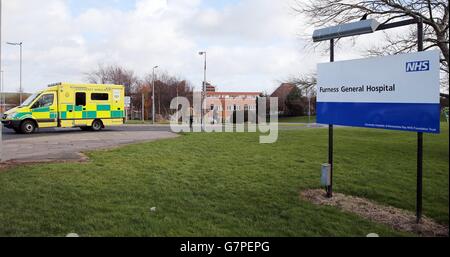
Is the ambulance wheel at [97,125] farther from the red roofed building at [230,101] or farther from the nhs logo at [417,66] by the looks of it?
the red roofed building at [230,101]

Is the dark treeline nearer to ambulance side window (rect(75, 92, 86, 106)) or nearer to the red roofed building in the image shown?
the red roofed building

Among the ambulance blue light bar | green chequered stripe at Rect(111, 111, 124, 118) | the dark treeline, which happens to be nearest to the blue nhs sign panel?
the ambulance blue light bar

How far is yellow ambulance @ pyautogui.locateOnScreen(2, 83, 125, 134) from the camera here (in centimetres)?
1980

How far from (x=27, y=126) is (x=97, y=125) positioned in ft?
12.7

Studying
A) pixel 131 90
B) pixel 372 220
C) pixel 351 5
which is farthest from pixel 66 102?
pixel 131 90

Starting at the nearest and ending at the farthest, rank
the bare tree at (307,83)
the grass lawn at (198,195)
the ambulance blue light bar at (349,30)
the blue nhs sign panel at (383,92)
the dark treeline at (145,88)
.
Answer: the grass lawn at (198,195), the blue nhs sign panel at (383,92), the ambulance blue light bar at (349,30), the bare tree at (307,83), the dark treeline at (145,88)

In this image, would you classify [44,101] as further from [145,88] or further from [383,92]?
[145,88]

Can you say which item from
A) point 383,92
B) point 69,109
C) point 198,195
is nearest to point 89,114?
point 69,109

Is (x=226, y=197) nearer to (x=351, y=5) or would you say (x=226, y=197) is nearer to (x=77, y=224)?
(x=77, y=224)

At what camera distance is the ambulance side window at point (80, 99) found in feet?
69.4

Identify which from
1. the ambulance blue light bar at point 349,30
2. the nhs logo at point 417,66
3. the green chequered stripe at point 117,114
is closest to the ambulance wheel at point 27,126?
the green chequered stripe at point 117,114

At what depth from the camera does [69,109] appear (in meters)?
21.0
